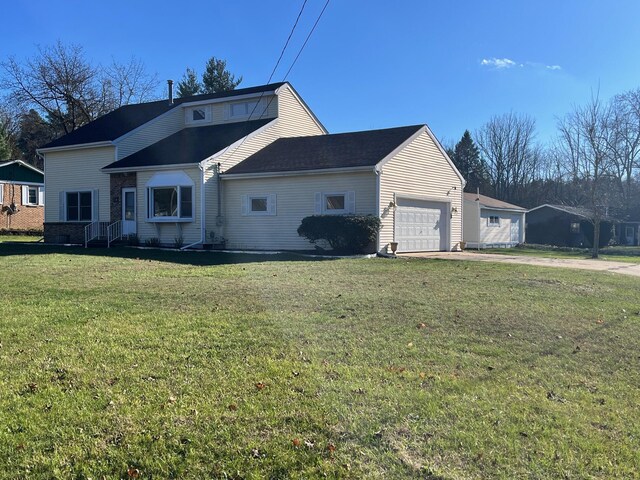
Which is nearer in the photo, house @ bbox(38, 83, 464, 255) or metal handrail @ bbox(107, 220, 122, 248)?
house @ bbox(38, 83, 464, 255)

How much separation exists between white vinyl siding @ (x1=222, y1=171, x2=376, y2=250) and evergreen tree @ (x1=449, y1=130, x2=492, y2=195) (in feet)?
137

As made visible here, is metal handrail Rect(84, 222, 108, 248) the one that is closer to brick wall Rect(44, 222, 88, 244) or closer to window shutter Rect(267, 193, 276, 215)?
brick wall Rect(44, 222, 88, 244)

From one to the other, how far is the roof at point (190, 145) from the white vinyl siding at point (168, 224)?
52 centimetres

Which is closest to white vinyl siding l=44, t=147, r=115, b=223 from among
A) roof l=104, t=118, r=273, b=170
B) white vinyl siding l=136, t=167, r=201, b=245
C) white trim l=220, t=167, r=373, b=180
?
roof l=104, t=118, r=273, b=170

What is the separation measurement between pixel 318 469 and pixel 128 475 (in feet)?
3.59

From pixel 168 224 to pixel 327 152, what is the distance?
6.79 metres

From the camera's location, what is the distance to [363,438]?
3.45 m

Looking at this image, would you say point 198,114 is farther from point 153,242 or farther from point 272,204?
point 272,204

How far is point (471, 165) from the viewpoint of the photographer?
57.8 meters

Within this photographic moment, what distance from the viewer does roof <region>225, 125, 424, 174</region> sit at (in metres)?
18.3

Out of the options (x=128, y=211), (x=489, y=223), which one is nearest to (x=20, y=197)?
(x=128, y=211)

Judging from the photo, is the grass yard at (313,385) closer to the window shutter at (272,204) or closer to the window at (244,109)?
the window shutter at (272,204)

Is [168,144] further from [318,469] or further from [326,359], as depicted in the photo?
[318,469]

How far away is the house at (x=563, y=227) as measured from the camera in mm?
37656
